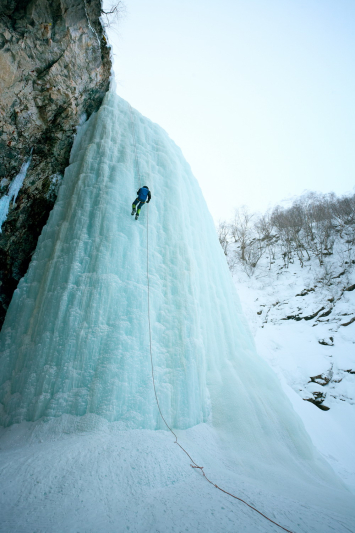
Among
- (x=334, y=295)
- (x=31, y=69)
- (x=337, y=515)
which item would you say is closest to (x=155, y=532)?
(x=337, y=515)

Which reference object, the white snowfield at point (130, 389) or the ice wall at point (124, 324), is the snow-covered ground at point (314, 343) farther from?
the ice wall at point (124, 324)

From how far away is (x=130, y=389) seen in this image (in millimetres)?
2908

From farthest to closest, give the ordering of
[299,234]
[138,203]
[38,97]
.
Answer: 1. [299,234]
2. [38,97]
3. [138,203]

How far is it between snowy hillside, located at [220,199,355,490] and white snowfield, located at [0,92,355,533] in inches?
83.1

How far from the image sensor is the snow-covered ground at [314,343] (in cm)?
544

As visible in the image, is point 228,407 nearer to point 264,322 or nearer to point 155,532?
point 155,532

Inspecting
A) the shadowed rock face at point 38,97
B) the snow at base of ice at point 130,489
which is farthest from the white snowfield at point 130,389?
the shadowed rock face at point 38,97

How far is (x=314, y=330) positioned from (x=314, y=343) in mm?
733

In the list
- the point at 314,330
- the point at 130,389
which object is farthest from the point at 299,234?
the point at 130,389

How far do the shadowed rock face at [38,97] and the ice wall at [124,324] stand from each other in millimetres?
465

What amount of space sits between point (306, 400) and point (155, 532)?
631 cm

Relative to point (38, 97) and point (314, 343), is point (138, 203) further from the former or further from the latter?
point (314, 343)

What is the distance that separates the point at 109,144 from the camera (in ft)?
14.5

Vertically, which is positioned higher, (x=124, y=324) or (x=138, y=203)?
(x=138, y=203)
